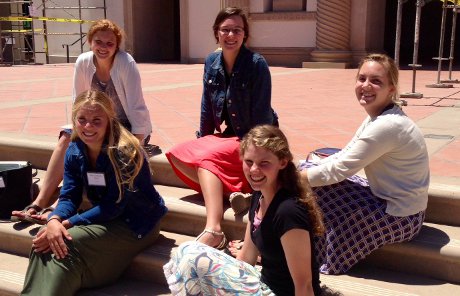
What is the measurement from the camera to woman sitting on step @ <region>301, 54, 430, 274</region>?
9.39 ft

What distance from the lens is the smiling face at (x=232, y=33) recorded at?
362 centimetres

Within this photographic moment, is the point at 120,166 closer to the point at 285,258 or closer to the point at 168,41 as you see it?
the point at 285,258

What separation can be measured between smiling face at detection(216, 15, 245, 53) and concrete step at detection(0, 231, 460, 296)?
47.4 inches

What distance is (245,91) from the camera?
368 cm

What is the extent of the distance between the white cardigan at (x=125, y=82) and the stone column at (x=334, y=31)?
446 inches

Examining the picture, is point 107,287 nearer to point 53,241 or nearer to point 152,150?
point 53,241

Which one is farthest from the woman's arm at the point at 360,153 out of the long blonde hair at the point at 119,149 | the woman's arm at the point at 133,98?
the woman's arm at the point at 133,98

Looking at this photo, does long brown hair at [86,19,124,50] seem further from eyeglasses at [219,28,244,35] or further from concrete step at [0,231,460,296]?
concrete step at [0,231,460,296]

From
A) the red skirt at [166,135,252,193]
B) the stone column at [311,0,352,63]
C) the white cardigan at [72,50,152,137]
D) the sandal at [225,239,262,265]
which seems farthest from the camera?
the stone column at [311,0,352,63]

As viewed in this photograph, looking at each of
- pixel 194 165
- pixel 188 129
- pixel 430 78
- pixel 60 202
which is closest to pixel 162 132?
pixel 188 129

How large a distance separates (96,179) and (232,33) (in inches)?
47.3

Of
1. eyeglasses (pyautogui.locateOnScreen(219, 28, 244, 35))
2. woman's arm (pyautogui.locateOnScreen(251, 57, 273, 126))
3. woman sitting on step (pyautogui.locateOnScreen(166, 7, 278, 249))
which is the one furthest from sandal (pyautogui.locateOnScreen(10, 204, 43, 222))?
eyeglasses (pyautogui.locateOnScreen(219, 28, 244, 35))

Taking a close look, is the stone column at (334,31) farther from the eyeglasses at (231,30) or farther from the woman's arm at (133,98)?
the eyeglasses at (231,30)

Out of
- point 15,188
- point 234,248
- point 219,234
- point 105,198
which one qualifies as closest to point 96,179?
point 105,198
